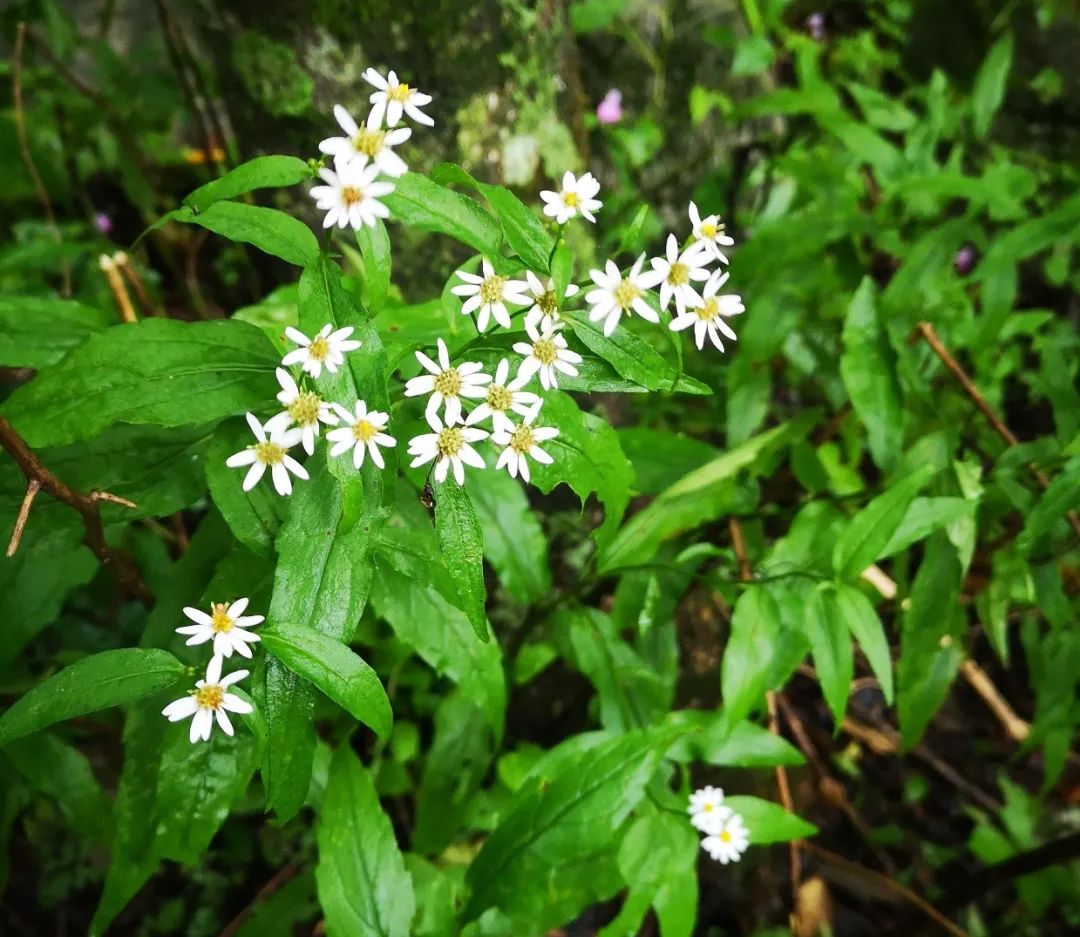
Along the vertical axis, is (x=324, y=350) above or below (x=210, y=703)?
above

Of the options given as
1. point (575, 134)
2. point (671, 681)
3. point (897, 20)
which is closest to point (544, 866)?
point (671, 681)

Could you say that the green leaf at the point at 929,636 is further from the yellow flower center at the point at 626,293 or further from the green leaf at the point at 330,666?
the green leaf at the point at 330,666

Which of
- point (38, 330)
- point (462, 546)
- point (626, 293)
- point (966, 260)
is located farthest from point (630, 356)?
point (966, 260)

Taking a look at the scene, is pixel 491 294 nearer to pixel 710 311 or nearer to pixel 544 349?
pixel 544 349

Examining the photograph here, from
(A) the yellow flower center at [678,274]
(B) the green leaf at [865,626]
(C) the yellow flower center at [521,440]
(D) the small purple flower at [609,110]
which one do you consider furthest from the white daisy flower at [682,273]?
(D) the small purple flower at [609,110]

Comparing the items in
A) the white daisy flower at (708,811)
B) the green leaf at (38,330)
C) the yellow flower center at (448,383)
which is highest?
the green leaf at (38,330)

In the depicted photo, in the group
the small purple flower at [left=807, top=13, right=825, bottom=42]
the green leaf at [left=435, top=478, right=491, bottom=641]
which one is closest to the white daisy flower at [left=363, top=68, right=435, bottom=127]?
the green leaf at [left=435, top=478, right=491, bottom=641]

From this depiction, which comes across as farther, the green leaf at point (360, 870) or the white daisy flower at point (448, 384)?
the green leaf at point (360, 870)
